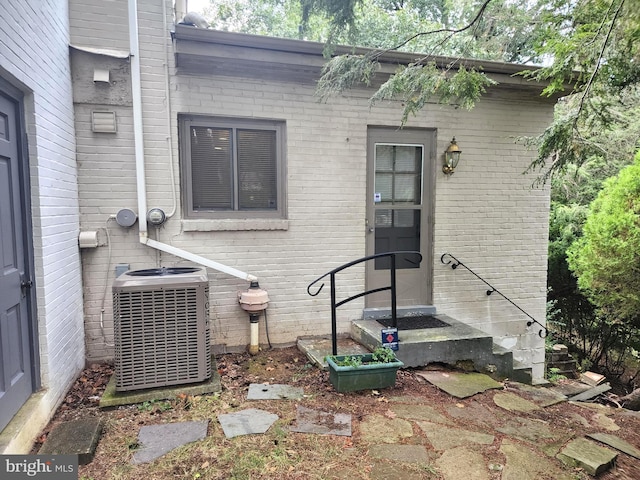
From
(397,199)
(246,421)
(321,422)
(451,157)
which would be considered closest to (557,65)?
(451,157)

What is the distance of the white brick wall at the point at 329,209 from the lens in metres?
3.79

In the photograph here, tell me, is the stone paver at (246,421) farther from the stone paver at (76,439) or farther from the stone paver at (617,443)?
the stone paver at (617,443)

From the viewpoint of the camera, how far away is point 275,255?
13.8ft

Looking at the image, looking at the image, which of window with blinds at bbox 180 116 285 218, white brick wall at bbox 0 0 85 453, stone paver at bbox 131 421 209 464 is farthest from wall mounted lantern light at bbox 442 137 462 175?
white brick wall at bbox 0 0 85 453

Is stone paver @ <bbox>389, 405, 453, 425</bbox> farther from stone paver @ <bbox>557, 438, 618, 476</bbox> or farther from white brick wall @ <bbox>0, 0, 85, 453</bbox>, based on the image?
white brick wall @ <bbox>0, 0, 85, 453</bbox>

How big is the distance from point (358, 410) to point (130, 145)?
314 centimetres

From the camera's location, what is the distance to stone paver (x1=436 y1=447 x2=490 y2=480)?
2164 mm

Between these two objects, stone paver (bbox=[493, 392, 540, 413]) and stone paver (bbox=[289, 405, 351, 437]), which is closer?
stone paver (bbox=[289, 405, 351, 437])

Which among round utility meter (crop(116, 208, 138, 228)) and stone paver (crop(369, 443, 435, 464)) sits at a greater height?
round utility meter (crop(116, 208, 138, 228))

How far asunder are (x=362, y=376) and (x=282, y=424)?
0.78m

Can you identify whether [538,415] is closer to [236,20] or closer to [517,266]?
[517,266]

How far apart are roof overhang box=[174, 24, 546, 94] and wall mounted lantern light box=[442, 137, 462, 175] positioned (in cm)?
84

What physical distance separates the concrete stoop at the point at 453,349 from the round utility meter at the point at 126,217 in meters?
2.55

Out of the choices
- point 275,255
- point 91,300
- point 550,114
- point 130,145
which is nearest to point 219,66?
point 130,145
